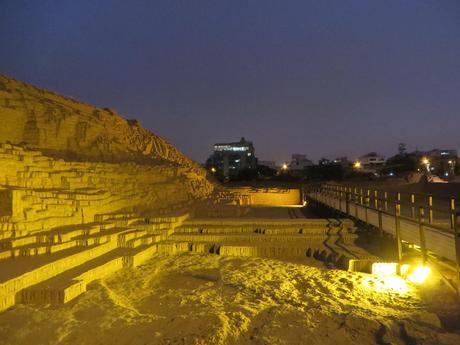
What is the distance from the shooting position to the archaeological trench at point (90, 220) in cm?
578

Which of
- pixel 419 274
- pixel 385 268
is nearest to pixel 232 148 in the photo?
pixel 385 268

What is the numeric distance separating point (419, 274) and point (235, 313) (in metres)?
3.11

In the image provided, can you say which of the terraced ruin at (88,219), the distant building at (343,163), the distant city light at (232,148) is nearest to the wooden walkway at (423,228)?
the terraced ruin at (88,219)

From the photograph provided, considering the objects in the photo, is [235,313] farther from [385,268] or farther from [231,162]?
[231,162]

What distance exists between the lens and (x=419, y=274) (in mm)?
5598

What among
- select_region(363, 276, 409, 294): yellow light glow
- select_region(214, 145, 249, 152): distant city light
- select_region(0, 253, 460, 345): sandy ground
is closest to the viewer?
select_region(0, 253, 460, 345): sandy ground

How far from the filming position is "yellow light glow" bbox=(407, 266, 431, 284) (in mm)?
5527

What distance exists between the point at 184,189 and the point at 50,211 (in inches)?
318

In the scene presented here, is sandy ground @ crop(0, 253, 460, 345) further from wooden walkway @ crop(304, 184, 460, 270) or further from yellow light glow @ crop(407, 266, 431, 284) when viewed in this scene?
wooden walkway @ crop(304, 184, 460, 270)

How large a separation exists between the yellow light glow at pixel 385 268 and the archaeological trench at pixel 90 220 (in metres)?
0.46

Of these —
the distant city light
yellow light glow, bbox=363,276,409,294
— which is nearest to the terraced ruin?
yellow light glow, bbox=363,276,409,294

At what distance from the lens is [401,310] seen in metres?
4.46

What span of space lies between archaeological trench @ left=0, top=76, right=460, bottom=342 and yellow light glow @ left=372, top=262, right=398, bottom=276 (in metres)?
0.46

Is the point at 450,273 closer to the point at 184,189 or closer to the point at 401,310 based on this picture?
the point at 401,310
